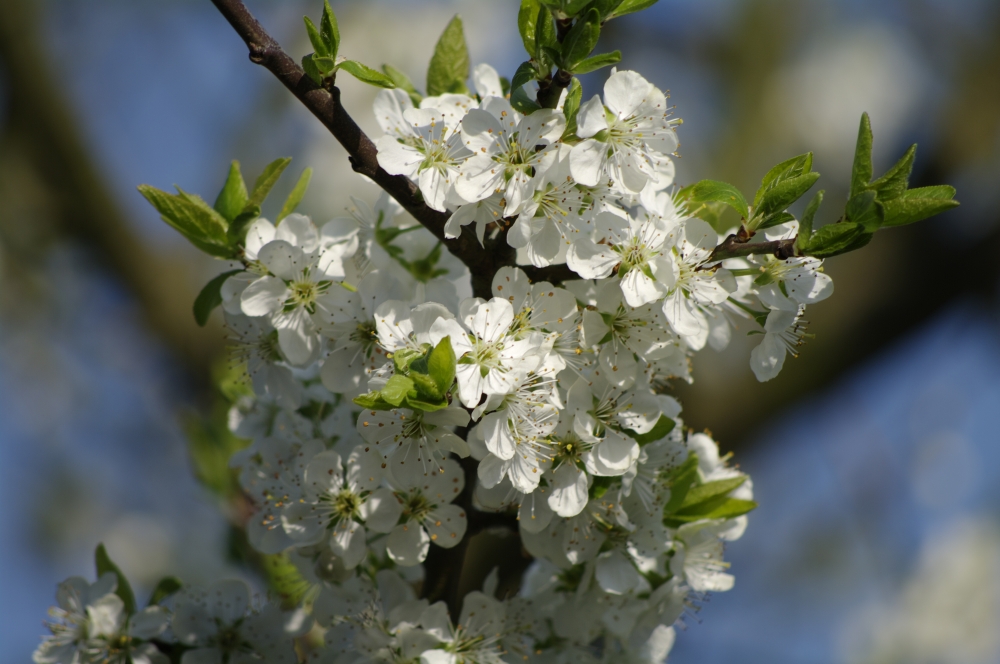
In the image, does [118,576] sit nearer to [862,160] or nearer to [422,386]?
[422,386]

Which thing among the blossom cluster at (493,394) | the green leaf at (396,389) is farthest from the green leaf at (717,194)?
the green leaf at (396,389)

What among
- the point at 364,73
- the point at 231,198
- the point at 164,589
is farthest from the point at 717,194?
the point at 164,589

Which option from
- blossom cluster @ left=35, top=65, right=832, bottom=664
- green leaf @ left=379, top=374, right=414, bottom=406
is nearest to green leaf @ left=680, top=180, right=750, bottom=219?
blossom cluster @ left=35, top=65, right=832, bottom=664

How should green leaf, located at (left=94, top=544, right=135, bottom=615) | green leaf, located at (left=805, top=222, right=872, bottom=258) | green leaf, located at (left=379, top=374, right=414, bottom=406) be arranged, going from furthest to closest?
green leaf, located at (left=94, top=544, right=135, bottom=615) → green leaf, located at (left=805, top=222, right=872, bottom=258) → green leaf, located at (left=379, top=374, right=414, bottom=406)

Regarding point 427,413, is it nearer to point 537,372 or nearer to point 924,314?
point 537,372

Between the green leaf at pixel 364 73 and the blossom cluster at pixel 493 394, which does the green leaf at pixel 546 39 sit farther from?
the green leaf at pixel 364 73

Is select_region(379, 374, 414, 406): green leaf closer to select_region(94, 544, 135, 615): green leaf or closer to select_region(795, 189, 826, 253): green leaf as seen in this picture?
select_region(795, 189, 826, 253): green leaf
